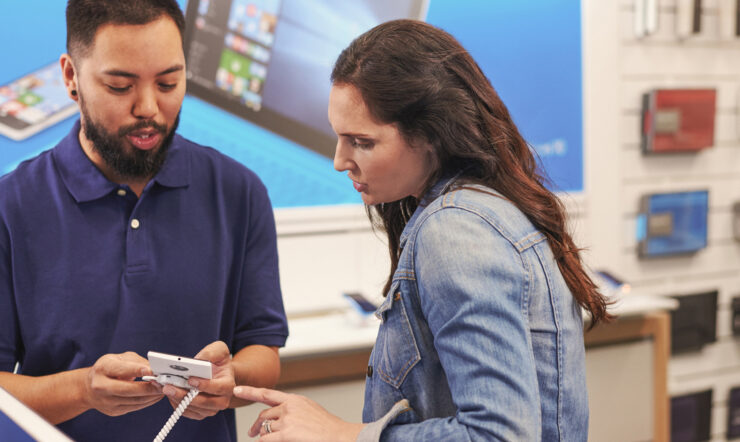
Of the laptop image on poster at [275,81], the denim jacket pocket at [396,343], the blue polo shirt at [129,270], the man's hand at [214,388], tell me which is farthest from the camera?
the laptop image on poster at [275,81]

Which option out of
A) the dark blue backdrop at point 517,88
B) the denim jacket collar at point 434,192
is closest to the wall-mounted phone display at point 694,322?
the dark blue backdrop at point 517,88

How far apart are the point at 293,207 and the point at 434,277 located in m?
1.78

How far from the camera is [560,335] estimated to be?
3.43 feet

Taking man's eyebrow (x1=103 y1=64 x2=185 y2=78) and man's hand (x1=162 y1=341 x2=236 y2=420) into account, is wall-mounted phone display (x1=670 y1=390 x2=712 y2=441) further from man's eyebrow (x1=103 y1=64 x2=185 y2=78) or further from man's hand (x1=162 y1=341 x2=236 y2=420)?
man's eyebrow (x1=103 y1=64 x2=185 y2=78)

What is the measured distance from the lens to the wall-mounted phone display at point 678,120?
3283mm

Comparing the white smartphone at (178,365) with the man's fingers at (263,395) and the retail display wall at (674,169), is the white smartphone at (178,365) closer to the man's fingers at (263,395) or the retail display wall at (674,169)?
the man's fingers at (263,395)

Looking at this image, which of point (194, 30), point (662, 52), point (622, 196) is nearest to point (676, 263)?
point (622, 196)

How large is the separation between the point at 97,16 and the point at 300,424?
37.0 inches

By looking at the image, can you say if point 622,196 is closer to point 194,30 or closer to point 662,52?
point 662,52

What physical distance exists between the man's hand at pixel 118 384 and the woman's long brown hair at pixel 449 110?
625mm

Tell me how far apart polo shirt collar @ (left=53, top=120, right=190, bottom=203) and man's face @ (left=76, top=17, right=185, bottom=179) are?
0.10 feet

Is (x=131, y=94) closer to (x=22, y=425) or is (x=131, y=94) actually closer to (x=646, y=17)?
(x=22, y=425)

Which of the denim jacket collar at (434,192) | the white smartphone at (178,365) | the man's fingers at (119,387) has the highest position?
the denim jacket collar at (434,192)

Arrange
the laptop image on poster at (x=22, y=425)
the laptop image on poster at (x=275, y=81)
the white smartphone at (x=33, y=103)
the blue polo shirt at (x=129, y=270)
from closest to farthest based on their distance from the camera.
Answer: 1. the laptop image on poster at (x=22, y=425)
2. the blue polo shirt at (x=129, y=270)
3. the white smartphone at (x=33, y=103)
4. the laptop image on poster at (x=275, y=81)
